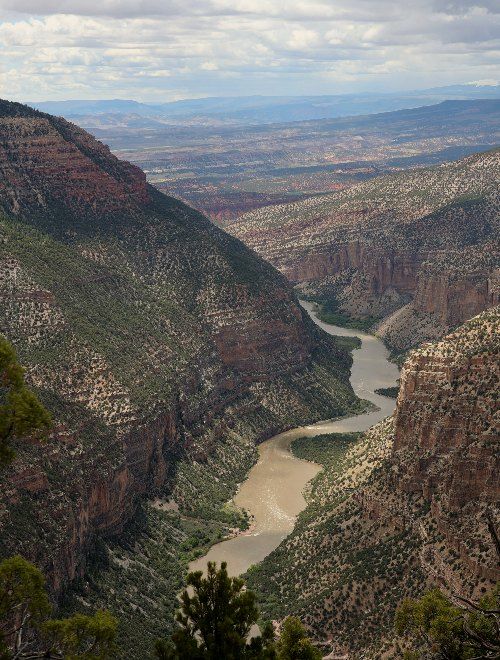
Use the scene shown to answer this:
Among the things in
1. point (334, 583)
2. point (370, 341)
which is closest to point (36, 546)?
point (334, 583)

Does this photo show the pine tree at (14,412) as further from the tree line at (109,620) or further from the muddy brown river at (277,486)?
the muddy brown river at (277,486)

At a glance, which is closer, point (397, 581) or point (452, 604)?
point (452, 604)

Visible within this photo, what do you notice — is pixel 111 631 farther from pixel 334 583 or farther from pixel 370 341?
pixel 370 341

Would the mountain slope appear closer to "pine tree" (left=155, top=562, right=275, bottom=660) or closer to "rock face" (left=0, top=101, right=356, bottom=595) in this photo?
"rock face" (left=0, top=101, right=356, bottom=595)

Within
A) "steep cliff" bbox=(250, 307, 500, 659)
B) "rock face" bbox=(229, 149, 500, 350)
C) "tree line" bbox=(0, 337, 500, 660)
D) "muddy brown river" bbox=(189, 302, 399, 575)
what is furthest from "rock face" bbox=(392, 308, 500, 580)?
"rock face" bbox=(229, 149, 500, 350)

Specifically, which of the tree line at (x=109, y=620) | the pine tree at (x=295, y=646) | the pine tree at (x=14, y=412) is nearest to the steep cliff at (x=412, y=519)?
the pine tree at (x=295, y=646)

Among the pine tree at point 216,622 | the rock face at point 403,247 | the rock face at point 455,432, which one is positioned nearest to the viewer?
the pine tree at point 216,622
